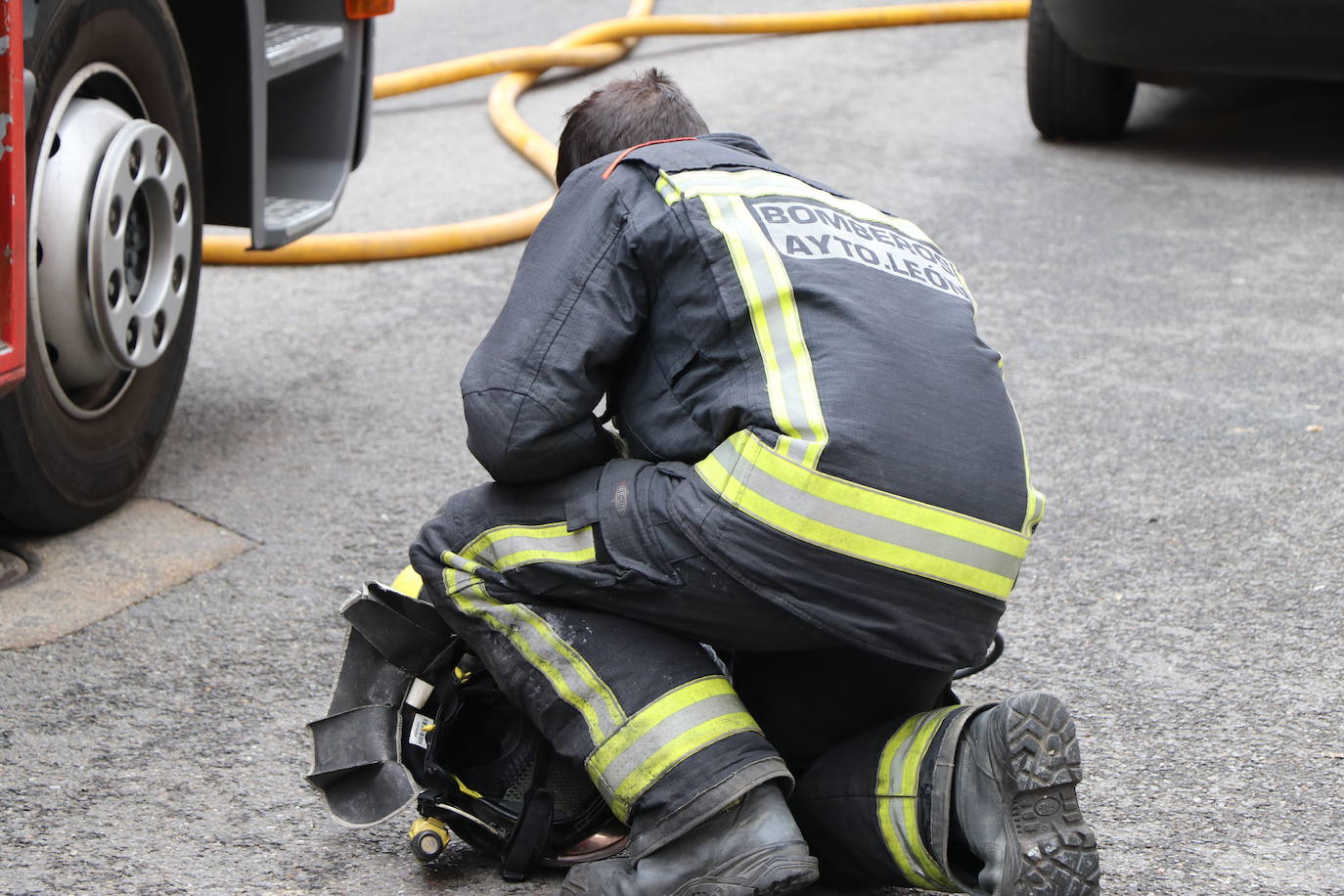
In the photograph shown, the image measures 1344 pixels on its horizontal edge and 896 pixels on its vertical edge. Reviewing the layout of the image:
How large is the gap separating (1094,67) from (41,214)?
15.7 ft

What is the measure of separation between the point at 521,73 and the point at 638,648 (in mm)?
5969

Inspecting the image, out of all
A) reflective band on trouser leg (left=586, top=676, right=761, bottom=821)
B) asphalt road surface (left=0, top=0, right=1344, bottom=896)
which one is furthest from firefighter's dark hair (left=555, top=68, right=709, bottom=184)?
asphalt road surface (left=0, top=0, right=1344, bottom=896)

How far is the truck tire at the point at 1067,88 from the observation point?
6.90 metres

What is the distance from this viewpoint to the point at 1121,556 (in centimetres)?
360

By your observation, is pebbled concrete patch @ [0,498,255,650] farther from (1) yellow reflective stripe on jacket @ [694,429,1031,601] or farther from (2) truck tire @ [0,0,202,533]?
(1) yellow reflective stripe on jacket @ [694,429,1031,601]

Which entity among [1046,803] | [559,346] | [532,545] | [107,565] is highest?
[559,346]

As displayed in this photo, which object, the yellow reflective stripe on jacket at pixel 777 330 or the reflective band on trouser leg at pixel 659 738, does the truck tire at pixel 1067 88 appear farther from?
the reflective band on trouser leg at pixel 659 738

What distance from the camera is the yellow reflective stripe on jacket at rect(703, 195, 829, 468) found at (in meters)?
2.18

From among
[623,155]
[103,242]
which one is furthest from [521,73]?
[623,155]

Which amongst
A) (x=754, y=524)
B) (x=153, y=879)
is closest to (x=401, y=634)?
(x=153, y=879)

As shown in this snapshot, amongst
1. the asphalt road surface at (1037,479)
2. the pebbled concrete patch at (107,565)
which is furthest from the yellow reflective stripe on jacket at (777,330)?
the pebbled concrete patch at (107,565)

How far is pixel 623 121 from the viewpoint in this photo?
8.52 ft

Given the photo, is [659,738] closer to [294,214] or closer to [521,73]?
[294,214]

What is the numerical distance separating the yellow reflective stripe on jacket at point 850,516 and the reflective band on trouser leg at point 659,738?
0.89 feet
